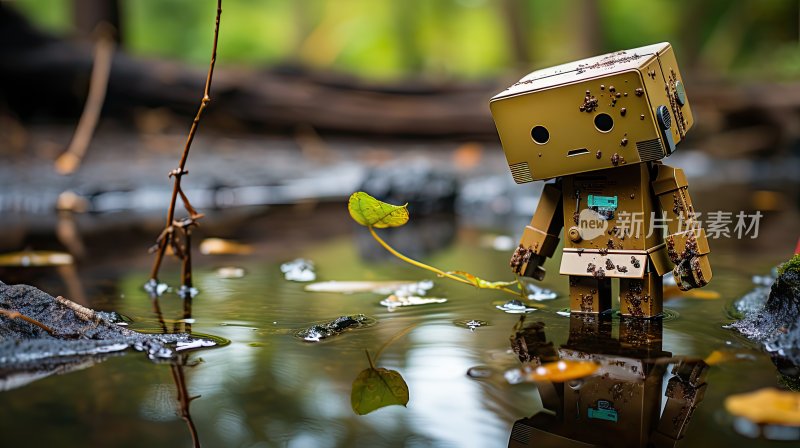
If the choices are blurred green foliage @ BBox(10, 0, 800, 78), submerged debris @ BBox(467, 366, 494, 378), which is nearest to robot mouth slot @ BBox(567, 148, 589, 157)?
submerged debris @ BBox(467, 366, 494, 378)

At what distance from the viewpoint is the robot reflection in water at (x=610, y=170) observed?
1.84 m

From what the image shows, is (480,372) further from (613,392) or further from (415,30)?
(415,30)

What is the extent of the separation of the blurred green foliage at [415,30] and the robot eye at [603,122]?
13.2 metres

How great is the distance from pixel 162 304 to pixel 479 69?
15318 millimetres

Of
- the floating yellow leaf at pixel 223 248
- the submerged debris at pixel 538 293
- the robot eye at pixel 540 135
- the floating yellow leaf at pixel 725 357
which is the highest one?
the robot eye at pixel 540 135

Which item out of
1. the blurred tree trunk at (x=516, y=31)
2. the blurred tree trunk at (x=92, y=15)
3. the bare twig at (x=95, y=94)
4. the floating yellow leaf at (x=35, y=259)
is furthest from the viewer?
the blurred tree trunk at (x=516, y=31)

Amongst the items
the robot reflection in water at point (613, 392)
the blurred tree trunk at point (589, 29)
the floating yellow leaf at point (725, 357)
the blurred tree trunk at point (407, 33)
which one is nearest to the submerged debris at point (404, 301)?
the robot reflection in water at point (613, 392)

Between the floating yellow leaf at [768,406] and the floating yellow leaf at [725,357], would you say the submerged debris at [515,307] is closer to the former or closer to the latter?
the floating yellow leaf at [725,357]

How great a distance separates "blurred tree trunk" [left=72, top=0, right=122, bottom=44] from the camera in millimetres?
6730

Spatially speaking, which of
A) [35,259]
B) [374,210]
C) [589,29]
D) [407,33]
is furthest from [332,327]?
[407,33]

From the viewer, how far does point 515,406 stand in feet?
4.46

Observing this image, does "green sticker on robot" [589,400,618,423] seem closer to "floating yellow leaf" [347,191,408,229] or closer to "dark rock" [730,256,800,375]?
"dark rock" [730,256,800,375]

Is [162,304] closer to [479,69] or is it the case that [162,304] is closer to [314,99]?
[314,99]

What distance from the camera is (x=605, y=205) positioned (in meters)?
1.98
